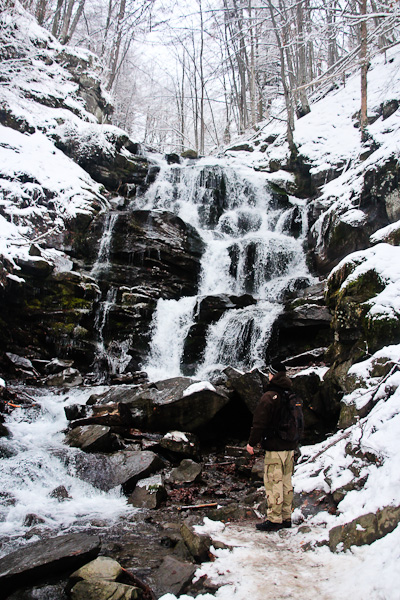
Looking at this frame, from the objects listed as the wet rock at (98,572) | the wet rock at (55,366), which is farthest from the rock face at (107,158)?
the wet rock at (98,572)

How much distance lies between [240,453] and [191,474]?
1668mm

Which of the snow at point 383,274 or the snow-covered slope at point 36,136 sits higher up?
the snow-covered slope at point 36,136

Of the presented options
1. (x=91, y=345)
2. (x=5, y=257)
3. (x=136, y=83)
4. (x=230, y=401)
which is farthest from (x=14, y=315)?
(x=136, y=83)

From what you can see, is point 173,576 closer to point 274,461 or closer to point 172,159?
point 274,461

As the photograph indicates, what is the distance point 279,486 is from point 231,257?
12.8 meters

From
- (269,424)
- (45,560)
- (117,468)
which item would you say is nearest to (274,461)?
(269,424)

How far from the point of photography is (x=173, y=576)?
10.3ft

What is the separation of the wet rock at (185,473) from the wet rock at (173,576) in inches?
101

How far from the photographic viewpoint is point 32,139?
17.1m

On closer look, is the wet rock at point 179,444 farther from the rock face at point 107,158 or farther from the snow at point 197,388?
the rock face at point 107,158

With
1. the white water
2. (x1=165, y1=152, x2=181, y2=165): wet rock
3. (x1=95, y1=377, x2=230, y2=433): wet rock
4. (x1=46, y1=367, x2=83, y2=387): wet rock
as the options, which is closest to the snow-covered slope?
(x1=46, y1=367, x2=83, y2=387): wet rock

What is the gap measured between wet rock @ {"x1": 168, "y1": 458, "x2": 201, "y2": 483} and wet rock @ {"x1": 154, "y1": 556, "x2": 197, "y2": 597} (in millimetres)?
2578

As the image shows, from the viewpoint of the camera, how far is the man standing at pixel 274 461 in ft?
13.1

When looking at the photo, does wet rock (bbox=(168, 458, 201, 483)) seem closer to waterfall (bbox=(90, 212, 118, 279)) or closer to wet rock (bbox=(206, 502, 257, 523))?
wet rock (bbox=(206, 502, 257, 523))
